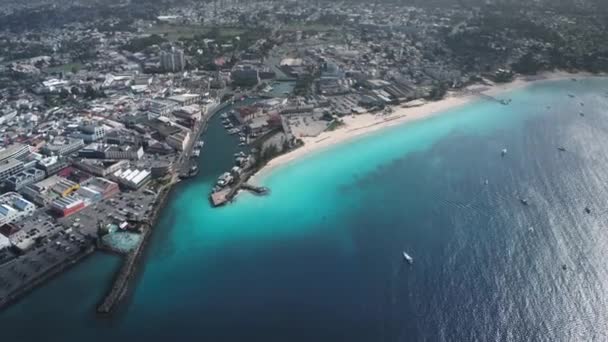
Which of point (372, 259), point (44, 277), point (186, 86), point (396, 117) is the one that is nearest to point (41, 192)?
point (44, 277)

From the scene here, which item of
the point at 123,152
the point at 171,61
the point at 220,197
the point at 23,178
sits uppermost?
the point at 171,61

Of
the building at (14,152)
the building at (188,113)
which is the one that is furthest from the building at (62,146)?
the building at (188,113)

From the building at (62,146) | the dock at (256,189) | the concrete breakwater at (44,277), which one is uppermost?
the dock at (256,189)

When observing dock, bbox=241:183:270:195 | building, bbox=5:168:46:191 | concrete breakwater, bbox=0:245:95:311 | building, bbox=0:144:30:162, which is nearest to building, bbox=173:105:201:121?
building, bbox=0:144:30:162

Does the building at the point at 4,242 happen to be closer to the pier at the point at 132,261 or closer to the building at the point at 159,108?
the pier at the point at 132,261

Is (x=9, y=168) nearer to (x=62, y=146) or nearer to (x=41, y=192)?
(x=62, y=146)

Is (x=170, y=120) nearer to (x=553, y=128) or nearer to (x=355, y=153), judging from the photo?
(x=355, y=153)

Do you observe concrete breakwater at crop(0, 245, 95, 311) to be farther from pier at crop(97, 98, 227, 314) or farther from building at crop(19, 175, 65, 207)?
building at crop(19, 175, 65, 207)
